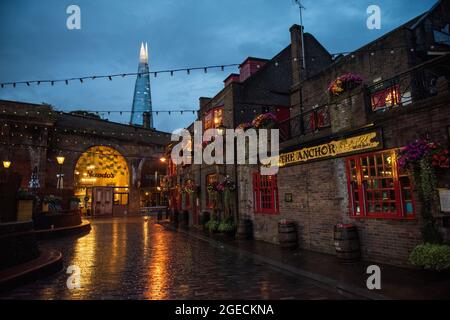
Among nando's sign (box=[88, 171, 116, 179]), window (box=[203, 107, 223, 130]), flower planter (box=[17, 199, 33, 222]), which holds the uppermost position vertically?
window (box=[203, 107, 223, 130])

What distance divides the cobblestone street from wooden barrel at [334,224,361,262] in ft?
6.21

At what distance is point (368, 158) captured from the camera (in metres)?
8.55

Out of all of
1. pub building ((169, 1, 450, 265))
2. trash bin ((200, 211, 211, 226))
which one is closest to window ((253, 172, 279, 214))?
pub building ((169, 1, 450, 265))

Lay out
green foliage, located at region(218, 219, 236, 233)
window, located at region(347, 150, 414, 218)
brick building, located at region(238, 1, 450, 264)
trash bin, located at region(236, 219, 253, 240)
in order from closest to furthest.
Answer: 1. brick building, located at region(238, 1, 450, 264)
2. window, located at region(347, 150, 414, 218)
3. trash bin, located at region(236, 219, 253, 240)
4. green foliage, located at region(218, 219, 236, 233)

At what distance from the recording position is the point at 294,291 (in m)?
6.00

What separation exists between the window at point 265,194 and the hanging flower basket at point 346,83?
4408 millimetres

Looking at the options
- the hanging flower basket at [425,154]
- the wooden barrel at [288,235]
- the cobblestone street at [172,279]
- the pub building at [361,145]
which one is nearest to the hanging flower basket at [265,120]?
the pub building at [361,145]

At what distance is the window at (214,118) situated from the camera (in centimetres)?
1891

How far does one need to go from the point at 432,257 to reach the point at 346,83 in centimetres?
540

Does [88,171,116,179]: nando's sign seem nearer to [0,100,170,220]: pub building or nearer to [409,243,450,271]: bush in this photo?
[0,100,170,220]: pub building

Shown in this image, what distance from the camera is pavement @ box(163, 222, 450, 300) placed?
5.38 metres

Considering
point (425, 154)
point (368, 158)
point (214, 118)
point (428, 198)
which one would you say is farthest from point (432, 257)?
point (214, 118)
